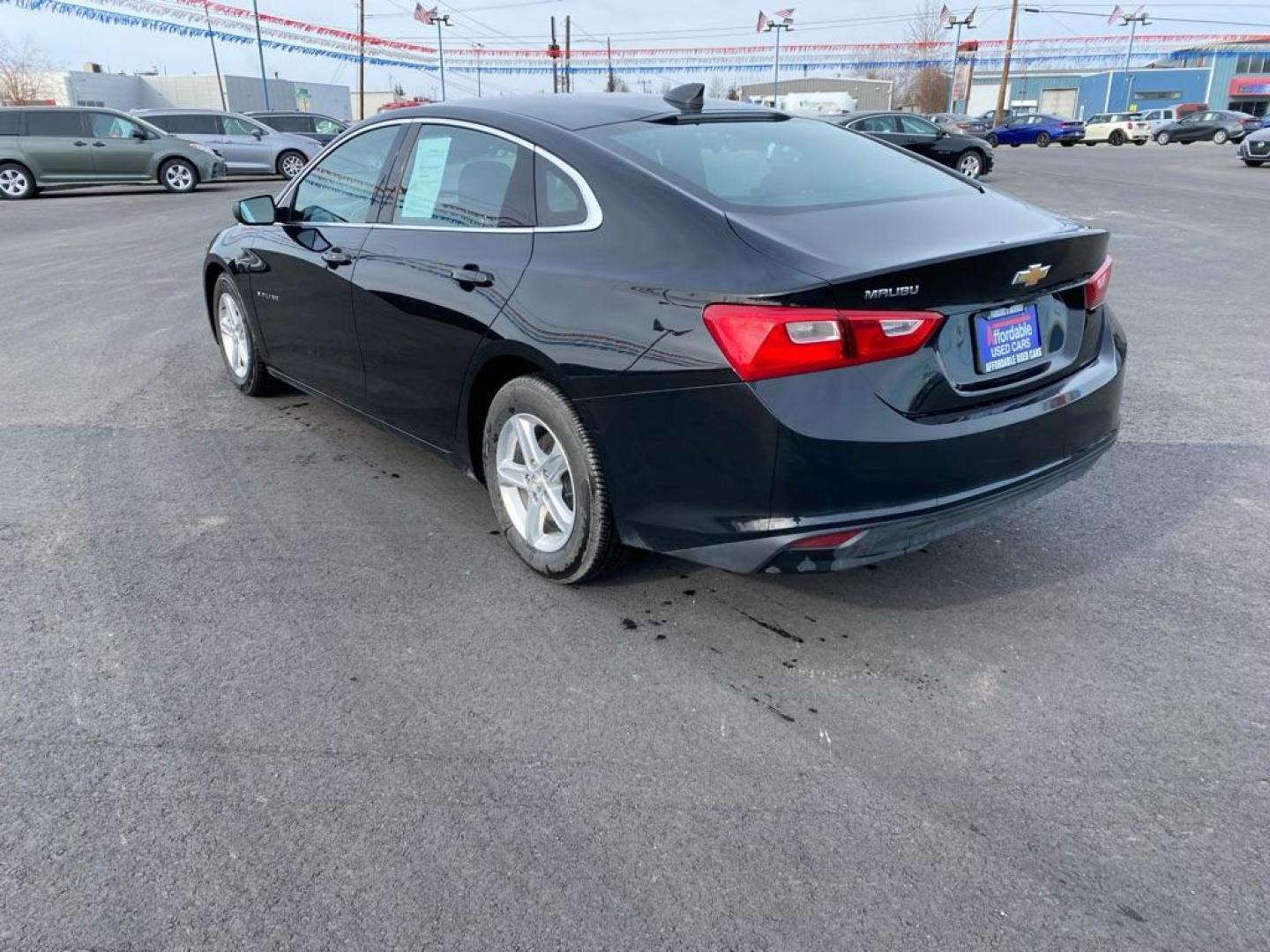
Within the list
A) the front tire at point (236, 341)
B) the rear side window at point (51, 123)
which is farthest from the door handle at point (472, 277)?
the rear side window at point (51, 123)

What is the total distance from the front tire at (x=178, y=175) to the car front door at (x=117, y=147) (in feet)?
1.23

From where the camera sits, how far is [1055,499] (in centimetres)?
421

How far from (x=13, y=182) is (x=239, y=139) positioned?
206 inches

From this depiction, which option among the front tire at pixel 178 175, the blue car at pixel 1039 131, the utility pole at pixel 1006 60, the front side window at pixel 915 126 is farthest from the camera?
the utility pole at pixel 1006 60

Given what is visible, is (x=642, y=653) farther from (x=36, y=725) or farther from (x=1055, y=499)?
(x=1055, y=499)

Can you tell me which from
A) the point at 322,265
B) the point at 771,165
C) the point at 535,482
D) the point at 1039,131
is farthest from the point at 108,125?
the point at 1039,131

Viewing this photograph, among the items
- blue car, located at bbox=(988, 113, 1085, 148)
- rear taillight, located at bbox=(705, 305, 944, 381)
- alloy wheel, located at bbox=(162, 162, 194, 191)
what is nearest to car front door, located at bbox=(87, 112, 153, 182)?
alloy wheel, located at bbox=(162, 162, 194, 191)

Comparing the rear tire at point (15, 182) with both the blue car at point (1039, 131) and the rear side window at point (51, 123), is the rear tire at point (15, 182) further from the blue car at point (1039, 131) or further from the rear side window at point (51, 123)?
the blue car at point (1039, 131)

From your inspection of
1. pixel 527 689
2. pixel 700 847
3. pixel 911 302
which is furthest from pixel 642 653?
pixel 911 302

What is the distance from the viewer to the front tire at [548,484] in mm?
3217

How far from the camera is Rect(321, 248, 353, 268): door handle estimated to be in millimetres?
4242

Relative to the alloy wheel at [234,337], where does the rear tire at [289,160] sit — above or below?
below

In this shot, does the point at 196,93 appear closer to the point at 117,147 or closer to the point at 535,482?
the point at 117,147

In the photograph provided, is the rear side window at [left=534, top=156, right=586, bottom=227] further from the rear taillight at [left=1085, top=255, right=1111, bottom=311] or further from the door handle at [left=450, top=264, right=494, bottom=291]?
the rear taillight at [left=1085, top=255, right=1111, bottom=311]
